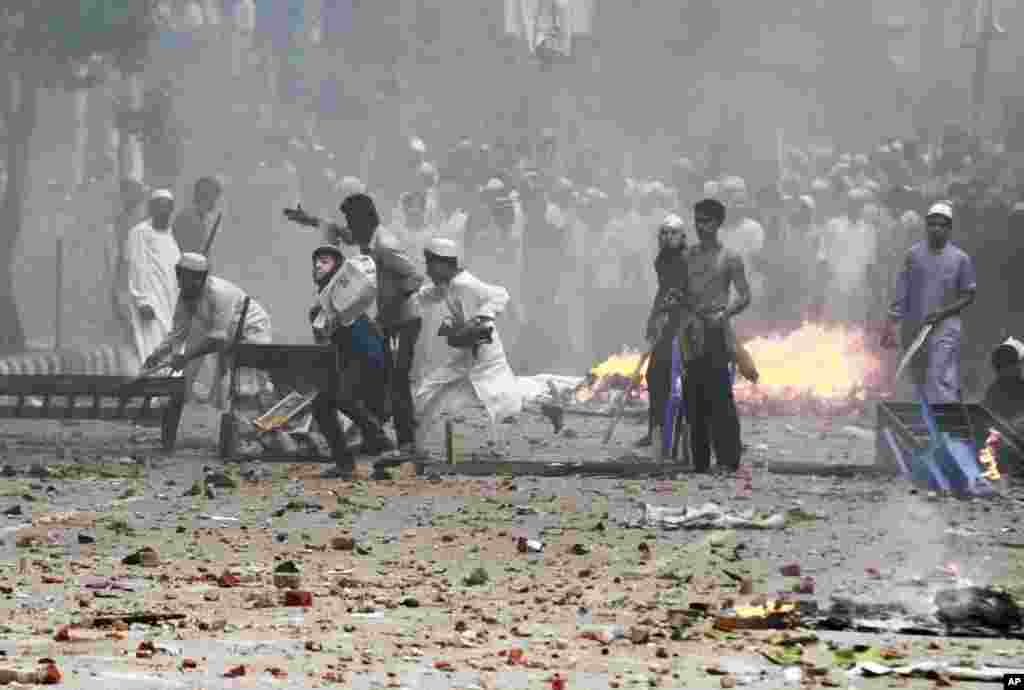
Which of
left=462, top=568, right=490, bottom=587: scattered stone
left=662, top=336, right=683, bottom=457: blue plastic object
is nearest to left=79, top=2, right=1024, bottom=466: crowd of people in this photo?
left=662, top=336, right=683, bottom=457: blue plastic object

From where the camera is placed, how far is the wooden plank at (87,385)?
19.7 meters

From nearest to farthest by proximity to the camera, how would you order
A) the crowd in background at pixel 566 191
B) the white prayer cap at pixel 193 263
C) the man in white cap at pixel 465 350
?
the man in white cap at pixel 465 350 → the white prayer cap at pixel 193 263 → the crowd in background at pixel 566 191

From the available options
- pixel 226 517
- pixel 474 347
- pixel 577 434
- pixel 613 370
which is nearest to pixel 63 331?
pixel 613 370

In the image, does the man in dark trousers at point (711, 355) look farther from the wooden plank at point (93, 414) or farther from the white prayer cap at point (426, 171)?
the white prayer cap at point (426, 171)

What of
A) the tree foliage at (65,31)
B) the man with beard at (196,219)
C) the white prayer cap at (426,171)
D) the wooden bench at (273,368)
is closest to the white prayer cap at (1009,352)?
the wooden bench at (273,368)

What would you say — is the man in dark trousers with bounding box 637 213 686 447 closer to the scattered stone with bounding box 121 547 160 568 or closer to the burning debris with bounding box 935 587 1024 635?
the scattered stone with bounding box 121 547 160 568

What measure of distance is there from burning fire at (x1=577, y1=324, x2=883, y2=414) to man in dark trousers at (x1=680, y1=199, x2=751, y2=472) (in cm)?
656

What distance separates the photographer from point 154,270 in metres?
25.8

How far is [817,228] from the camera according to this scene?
37.5 metres

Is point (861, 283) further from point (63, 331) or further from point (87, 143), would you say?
point (87, 143)

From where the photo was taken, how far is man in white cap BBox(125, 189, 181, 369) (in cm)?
2545

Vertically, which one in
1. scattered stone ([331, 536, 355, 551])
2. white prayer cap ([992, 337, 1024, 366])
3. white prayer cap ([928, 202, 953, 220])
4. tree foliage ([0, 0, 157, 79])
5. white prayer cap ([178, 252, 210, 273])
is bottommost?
scattered stone ([331, 536, 355, 551])

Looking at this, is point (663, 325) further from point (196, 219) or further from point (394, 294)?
point (196, 219)

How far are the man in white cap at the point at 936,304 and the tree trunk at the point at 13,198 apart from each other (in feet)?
54.0
